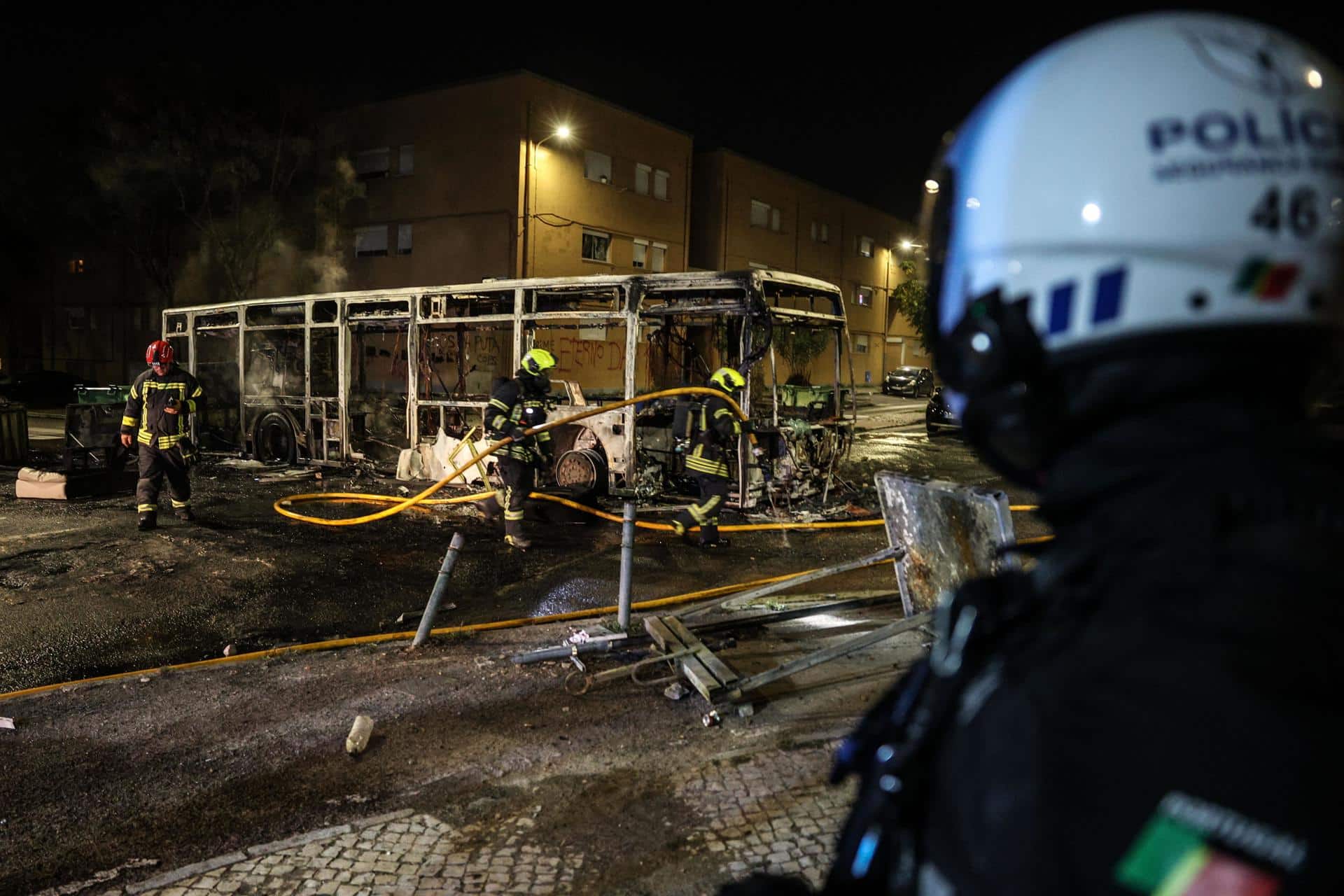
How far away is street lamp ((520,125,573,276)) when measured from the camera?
2558cm

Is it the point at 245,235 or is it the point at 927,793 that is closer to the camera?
the point at 927,793

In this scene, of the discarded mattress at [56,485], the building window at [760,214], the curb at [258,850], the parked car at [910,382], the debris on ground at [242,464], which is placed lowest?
the debris on ground at [242,464]

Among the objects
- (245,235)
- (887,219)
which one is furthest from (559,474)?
(887,219)

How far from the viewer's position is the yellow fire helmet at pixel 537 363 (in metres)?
8.86

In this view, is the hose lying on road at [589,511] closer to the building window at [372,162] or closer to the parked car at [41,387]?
the building window at [372,162]

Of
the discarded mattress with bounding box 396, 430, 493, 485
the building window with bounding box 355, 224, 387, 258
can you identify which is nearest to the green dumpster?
the discarded mattress with bounding box 396, 430, 493, 485

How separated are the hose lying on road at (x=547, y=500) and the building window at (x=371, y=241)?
1968 cm

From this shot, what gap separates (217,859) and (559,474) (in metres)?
8.22

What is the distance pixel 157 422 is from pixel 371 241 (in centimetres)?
2109

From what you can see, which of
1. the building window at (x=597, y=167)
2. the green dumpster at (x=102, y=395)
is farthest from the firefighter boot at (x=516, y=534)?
the building window at (x=597, y=167)

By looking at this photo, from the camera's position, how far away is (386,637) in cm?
553

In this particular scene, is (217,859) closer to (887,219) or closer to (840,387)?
(840,387)

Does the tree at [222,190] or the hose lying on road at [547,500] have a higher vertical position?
the tree at [222,190]

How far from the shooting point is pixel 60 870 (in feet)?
9.78
